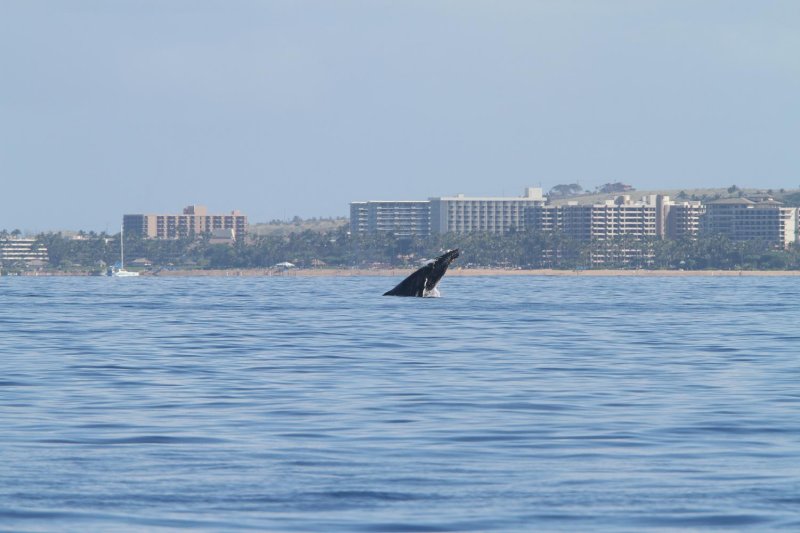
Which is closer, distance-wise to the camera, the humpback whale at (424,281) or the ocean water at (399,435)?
the ocean water at (399,435)

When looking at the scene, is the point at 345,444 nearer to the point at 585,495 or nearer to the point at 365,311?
the point at 585,495

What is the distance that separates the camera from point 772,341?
43.0 metres

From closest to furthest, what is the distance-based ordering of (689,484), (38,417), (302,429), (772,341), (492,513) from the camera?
(492,513)
(689,484)
(302,429)
(38,417)
(772,341)

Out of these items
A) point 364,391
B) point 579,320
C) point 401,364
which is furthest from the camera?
point 579,320

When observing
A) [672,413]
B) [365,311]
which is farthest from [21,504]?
[365,311]

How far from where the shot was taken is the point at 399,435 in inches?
827

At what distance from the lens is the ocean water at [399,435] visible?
1548 cm

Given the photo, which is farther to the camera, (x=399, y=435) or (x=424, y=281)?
(x=424, y=281)

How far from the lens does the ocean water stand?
15.5 m

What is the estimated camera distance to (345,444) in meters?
20.1

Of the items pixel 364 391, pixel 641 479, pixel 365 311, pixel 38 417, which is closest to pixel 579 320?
pixel 365 311

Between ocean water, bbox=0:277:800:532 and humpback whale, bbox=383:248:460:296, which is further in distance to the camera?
humpback whale, bbox=383:248:460:296

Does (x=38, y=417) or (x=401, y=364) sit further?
(x=401, y=364)

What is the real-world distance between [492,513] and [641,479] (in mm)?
2552
